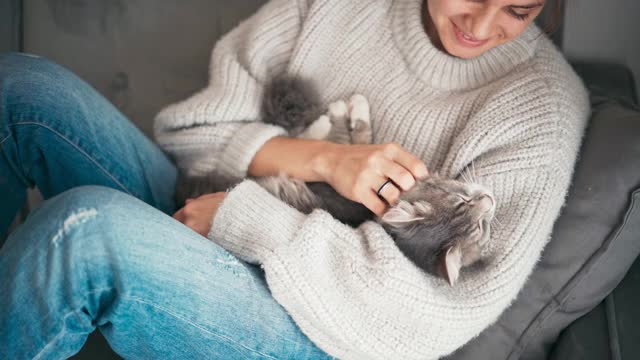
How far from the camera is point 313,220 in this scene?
1221mm

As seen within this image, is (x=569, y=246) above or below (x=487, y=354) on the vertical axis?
above

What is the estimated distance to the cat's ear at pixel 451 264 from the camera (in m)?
1.18

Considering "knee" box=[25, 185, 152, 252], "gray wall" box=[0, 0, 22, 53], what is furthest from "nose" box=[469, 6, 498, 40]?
"gray wall" box=[0, 0, 22, 53]

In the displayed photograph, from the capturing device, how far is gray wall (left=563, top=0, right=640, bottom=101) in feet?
6.16

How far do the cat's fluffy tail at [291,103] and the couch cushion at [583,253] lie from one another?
746mm

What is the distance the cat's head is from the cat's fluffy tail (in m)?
0.47

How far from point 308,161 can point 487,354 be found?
0.65m

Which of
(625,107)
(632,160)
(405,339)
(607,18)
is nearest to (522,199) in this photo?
(632,160)

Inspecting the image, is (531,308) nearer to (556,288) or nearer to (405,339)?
(556,288)

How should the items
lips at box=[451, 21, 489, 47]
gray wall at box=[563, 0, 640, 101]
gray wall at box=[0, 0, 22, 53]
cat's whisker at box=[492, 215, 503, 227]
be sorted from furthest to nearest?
gray wall at box=[0, 0, 22, 53], gray wall at box=[563, 0, 640, 101], lips at box=[451, 21, 489, 47], cat's whisker at box=[492, 215, 503, 227]

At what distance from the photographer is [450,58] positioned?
1.54 m

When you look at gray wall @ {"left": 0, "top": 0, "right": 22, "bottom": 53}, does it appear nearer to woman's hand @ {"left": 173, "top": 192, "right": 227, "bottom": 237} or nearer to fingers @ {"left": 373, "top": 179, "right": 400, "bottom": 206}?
woman's hand @ {"left": 173, "top": 192, "right": 227, "bottom": 237}

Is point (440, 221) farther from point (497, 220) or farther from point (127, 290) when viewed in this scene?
point (127, 290)

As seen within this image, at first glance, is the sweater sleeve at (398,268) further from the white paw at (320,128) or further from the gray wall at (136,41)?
the gray wall at (136,41)
